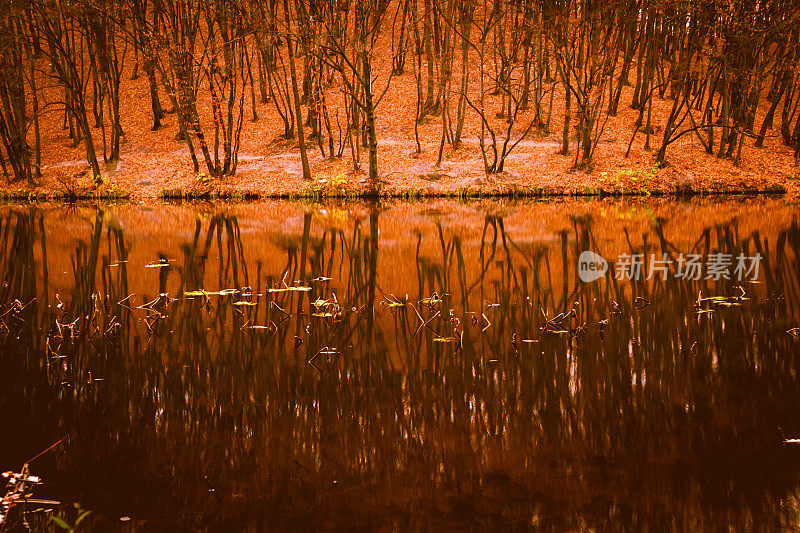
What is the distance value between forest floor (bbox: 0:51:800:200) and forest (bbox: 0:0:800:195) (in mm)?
269

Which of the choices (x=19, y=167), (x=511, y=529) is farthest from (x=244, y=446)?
(x=19, y=167)

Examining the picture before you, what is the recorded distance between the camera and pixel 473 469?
159 inches

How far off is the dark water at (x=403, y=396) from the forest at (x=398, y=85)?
18270mm

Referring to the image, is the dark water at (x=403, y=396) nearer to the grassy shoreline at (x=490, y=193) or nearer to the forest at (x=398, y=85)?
the grassy shoreline at (x=490, y=193)

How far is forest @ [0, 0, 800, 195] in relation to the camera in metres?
29.6

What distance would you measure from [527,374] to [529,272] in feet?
17.0

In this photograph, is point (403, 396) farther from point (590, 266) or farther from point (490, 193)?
point (490, 193)

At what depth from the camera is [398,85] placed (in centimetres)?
4247

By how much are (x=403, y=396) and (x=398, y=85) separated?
39.3m

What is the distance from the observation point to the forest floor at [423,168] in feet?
96.4

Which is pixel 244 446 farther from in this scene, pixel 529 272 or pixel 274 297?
pixel 529 272

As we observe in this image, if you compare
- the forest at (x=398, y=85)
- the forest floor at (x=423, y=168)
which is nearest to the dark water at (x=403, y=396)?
the forest floor at (x=423, y=168)

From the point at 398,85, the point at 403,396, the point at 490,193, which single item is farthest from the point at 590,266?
the point at 398,85

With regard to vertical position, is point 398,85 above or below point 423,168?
above
